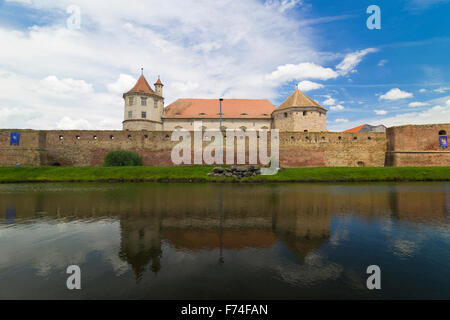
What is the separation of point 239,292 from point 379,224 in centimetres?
552

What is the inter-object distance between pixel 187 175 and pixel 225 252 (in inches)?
678

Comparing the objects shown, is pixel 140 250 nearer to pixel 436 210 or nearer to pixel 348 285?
pixel 348 285

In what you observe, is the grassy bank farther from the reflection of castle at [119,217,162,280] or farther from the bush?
the reflection of castle at [119,217,162,280]

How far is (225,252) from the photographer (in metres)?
4.64

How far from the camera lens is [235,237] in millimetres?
5555

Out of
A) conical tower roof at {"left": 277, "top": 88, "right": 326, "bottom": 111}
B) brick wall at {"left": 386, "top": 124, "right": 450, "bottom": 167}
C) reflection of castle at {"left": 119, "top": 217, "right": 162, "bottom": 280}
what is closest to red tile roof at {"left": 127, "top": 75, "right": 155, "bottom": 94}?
conical tower roof at {"left": 277, "top": 88, "right": 326, "bottom": 111}

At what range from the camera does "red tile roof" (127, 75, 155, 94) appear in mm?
40531

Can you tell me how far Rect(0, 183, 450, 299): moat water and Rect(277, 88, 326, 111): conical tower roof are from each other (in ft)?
108

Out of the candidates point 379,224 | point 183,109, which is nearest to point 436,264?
point 379,224

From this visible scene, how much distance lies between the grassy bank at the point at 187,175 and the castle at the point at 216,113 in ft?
57.2
